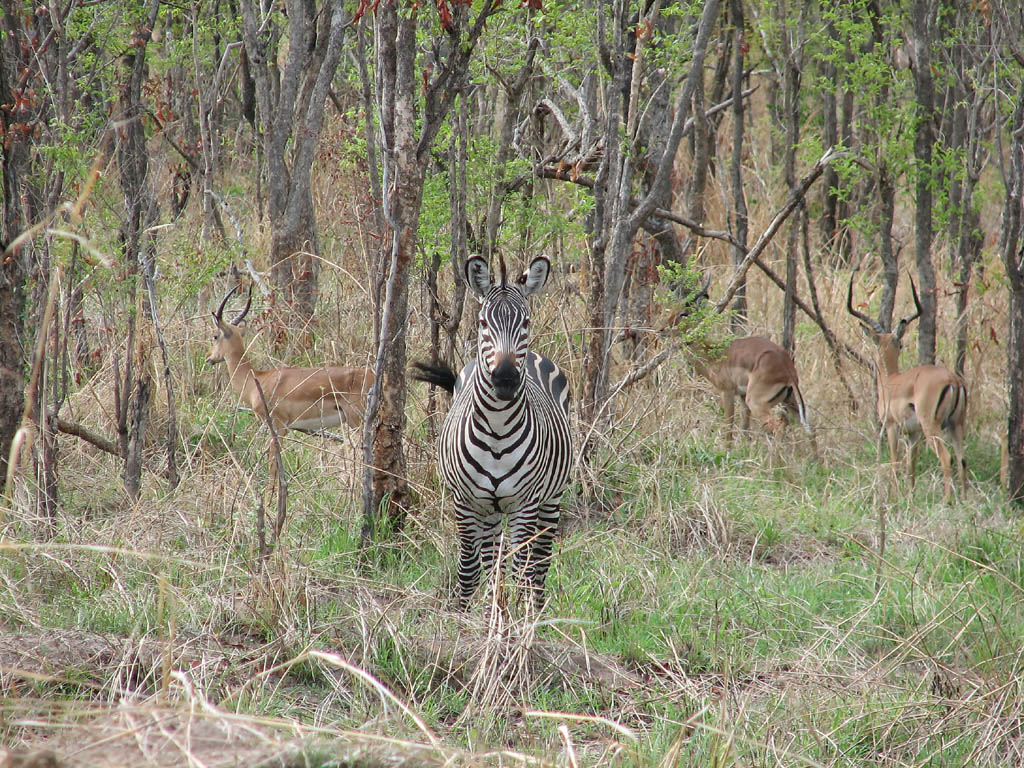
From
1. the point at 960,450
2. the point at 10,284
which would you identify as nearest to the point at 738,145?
the point at 960,450

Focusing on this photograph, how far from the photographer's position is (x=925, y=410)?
8.42 metres

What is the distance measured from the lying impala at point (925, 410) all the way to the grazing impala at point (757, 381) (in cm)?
67

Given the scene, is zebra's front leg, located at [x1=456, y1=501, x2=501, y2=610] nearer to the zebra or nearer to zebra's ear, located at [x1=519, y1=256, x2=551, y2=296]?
the zebra

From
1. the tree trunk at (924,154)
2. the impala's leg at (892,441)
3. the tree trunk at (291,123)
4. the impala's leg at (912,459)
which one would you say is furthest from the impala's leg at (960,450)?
the tree trunk at (291,123)

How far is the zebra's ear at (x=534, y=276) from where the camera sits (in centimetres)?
550

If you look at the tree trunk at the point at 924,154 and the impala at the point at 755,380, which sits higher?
the tree trunk at the point at 924,154

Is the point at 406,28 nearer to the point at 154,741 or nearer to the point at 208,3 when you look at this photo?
the point at 154,741

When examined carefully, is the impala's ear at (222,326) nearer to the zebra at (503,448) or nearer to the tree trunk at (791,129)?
the zebra at (503,448)

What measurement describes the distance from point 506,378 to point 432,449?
2155 mm

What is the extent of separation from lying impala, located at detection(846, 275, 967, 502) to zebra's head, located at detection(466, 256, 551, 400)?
4043mm

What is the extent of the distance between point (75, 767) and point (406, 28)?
14.6 ft

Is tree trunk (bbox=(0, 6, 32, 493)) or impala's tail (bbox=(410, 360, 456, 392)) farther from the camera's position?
impala's tail (bbox=(410, 360, 456, 392))

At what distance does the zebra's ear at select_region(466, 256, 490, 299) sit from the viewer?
5328 mm

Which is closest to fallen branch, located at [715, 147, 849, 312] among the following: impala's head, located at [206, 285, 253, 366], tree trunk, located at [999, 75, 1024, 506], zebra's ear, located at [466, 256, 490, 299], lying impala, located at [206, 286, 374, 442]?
tree trunk, located at [999, 75, 1024, 506]
